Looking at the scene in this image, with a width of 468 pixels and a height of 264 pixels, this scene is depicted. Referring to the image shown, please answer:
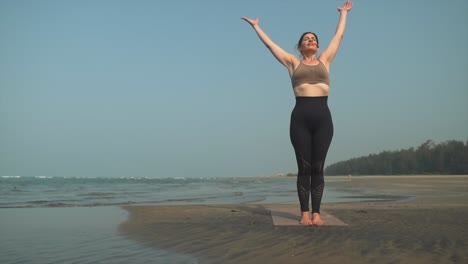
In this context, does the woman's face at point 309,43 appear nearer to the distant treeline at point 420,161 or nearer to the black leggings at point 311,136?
the black leggings at point 311,136

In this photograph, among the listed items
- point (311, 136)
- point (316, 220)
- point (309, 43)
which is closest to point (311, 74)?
point (309, 43)

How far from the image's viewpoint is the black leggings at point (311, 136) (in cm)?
472

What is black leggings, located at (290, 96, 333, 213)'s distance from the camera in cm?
472

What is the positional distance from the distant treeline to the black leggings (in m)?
78.0

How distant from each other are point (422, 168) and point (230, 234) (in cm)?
8912

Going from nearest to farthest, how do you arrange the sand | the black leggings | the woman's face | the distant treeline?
the sand, the black leggings, the woman's face, the distant treeline

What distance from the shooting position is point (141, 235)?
14.9 feet

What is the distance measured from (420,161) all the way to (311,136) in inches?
3529

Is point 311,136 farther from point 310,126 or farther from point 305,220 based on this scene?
point 305,220

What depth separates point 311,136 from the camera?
4.79m

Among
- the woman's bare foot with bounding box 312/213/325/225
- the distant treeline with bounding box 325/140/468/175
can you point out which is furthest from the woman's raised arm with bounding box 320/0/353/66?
the distant treeline with bounding box 325/140/468/175

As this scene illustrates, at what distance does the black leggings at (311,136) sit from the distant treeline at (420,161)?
256 feet

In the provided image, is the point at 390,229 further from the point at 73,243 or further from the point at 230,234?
the point at 73,243

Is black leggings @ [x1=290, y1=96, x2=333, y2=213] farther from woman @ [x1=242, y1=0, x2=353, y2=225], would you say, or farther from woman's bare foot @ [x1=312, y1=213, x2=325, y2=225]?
woman's bare foot @ [x1=312, y1=213, x2=325, y2=225]
